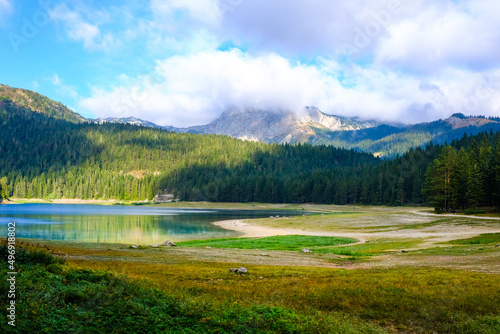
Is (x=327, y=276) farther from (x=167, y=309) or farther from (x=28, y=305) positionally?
(x=28, y=305)

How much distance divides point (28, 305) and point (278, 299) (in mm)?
9628

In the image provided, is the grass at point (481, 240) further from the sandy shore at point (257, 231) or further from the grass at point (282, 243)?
the sandy shore at point (257, 231)

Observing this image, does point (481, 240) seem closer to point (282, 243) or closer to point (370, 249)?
point (370, 249)

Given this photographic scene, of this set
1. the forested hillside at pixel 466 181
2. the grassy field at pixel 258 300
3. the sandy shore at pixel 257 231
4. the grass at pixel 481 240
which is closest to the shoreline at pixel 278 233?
the sandy shore at pixel 257 231

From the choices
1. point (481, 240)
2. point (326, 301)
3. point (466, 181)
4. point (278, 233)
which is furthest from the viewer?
point (466, 181)

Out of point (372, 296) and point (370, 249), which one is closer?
point (372, 296)

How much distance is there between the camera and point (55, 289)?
39.0 ft

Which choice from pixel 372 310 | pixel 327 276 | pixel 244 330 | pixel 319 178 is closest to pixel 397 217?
pixel 327 276

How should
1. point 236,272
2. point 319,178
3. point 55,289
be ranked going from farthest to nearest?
point 319,178 < point 236,272 < point 55,289

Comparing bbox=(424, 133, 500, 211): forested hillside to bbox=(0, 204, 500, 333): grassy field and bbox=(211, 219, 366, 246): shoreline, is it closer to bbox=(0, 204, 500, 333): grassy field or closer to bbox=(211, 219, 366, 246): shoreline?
bbox=(211, 219, 366, 246): shoreline

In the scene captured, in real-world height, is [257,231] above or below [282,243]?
below

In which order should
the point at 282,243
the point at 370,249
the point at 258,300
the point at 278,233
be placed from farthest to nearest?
1. the point at 278,233
2. the point at 282,243
3. the point at 370,249
4. the point at 258,300

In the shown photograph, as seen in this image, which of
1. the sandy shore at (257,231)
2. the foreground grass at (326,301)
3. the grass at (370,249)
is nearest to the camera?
the foreground grass at (326,301)

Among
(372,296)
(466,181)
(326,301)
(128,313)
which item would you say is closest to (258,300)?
(326,301)
